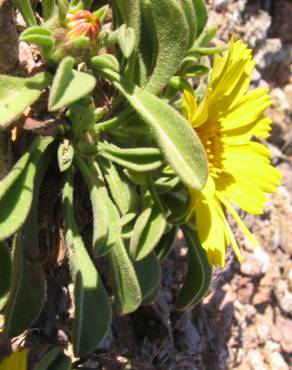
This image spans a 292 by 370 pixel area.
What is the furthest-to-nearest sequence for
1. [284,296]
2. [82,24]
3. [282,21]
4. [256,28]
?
[282,21], [256,28], [284,296], [82,24]

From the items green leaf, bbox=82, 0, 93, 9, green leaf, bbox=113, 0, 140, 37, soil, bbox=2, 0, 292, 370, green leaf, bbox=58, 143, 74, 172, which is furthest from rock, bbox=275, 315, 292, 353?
green leaf, bbox=82, 0, 93, 9

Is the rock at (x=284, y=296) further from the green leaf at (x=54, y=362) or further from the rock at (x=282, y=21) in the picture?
the green leaf at (x=54, y=362)

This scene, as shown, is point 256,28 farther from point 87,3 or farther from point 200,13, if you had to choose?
point 87,3

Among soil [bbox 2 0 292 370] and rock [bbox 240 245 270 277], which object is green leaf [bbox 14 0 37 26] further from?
rock [bbox 240 245 270 277]

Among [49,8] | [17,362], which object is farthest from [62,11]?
[17,362]

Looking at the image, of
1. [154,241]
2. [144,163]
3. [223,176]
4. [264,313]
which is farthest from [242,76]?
[264,313]

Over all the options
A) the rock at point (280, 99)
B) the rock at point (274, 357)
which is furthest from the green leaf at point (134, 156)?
the rock at point (280, 99)
